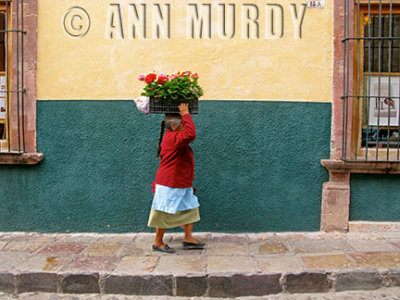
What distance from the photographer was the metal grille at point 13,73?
4797 mm

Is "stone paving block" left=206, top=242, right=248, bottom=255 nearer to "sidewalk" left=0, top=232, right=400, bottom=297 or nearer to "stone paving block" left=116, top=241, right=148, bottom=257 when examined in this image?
"sidewalk" left=0, top=232, right=400, bottom=297

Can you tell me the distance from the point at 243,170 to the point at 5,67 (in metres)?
3.31

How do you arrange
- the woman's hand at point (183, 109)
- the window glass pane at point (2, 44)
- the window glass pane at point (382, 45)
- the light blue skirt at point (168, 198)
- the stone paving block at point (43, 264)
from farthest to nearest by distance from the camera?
the window glass pane at point (2, 44), the window glass pane at point (382, 45), the light blue skirt at point (168, 198), the woman's hand at point (183, 109), the stone paving block at point (43, 264)

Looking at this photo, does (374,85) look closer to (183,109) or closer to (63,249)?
(183,109)

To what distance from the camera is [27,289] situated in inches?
142

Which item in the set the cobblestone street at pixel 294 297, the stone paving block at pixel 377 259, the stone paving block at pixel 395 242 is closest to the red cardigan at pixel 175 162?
→ the cobblestone street at pixel 294 297

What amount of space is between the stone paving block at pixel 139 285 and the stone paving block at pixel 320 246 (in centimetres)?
148

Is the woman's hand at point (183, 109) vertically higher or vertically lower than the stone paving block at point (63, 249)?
higher

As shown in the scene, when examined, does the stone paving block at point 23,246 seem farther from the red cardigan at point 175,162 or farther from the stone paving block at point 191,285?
the stone paving block at point 191,285

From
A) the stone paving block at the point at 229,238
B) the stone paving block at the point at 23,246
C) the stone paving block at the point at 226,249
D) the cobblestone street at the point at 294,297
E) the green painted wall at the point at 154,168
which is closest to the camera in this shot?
the cobblestone street at the point at 294,297

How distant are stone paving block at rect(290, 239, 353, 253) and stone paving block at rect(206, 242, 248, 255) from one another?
57cm

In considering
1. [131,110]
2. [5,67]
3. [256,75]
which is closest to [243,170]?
[256,75]

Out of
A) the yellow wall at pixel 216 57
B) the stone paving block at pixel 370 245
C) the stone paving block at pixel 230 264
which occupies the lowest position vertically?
the stone paving block at pixel 230 264

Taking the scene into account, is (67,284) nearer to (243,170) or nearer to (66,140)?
(66,140)
